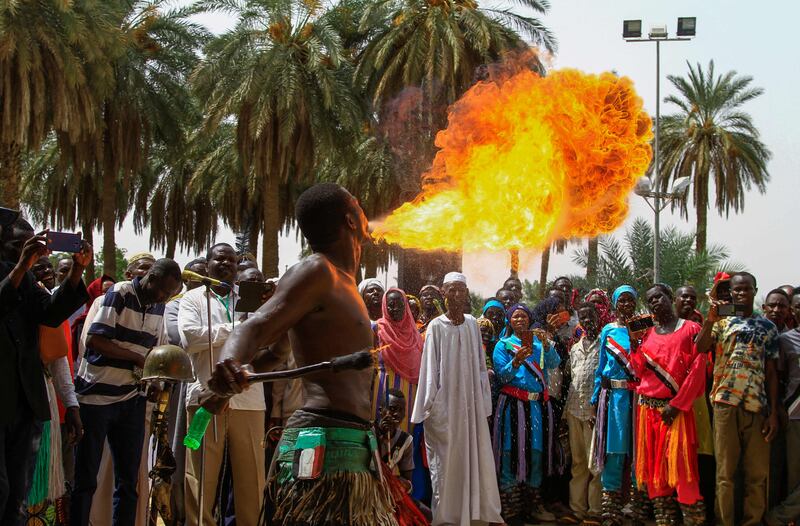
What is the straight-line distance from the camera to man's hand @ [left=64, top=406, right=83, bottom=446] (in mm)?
5980

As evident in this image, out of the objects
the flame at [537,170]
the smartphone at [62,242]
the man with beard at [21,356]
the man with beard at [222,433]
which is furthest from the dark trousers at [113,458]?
the flame at [537,170]

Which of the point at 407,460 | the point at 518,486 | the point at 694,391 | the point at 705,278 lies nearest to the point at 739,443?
the point at 694,391

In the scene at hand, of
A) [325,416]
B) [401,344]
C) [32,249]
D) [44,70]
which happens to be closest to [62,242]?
[32,249]

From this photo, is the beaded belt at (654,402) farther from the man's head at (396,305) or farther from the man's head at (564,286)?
the man's head at (396,305)

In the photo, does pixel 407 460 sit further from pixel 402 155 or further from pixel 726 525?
pixel 402 155

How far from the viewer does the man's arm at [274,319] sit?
10.5 feet

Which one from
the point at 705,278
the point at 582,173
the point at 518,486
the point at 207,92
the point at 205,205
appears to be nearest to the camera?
the point at 518,486

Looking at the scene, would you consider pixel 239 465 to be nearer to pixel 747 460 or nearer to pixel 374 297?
pixel 374 297

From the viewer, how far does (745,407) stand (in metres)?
7.80

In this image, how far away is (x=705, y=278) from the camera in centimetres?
1872

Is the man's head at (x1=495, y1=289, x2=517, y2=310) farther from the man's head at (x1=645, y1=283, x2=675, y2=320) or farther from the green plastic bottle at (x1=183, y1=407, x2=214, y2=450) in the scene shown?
the green plastic bottle at (x1=183, y1=407, x2=214, y2=450)

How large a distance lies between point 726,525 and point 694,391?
3.82ft

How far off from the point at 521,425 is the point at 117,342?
4.14 metres

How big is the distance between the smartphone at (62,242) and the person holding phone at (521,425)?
16.0ft
